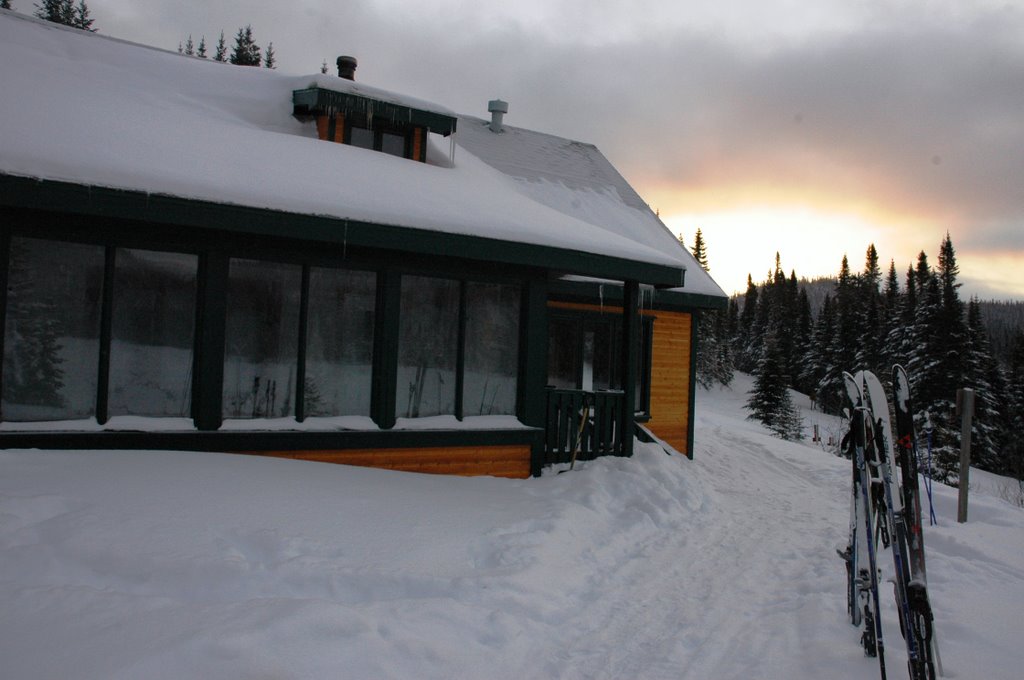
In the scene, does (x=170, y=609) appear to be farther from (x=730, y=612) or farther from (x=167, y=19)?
(x=167, y=19)

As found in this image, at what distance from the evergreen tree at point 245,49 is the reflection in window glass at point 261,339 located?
60107 mm

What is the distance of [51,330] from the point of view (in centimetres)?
585

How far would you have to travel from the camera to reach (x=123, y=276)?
614 centimetres

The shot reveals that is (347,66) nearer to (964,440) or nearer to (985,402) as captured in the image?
(964,440)

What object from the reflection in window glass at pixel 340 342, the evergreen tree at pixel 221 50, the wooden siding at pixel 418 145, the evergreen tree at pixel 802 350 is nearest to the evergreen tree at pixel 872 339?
the evergreen tree at pixel 802 350

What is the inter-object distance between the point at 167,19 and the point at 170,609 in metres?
77.7

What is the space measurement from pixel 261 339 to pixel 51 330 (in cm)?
172

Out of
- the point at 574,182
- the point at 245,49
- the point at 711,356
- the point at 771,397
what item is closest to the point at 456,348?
the point at 574,182

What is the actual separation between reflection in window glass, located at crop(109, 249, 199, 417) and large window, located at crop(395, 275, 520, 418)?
212cm

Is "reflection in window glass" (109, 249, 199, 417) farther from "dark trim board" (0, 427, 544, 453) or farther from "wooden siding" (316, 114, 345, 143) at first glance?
"wooden siding" (316, 114, 345, 143)

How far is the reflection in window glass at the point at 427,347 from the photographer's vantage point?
7562 mm

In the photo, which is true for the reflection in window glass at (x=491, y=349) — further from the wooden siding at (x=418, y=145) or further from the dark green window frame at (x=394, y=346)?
the wooden siding at (x=418, y=145)

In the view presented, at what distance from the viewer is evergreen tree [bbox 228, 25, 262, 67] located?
59.6 meters

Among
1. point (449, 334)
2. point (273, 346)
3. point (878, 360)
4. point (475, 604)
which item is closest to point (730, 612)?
point (475, 604)
